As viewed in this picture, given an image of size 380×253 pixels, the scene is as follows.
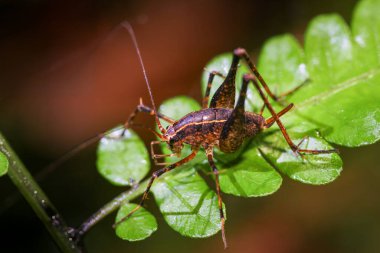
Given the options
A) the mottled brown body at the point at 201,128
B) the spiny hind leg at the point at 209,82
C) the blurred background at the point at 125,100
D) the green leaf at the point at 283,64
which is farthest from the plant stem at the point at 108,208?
the blurred background at the point at 125,100

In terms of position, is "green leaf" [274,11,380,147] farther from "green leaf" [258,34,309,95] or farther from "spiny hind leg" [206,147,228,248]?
"spiny hind leg" [206,147,228,248]

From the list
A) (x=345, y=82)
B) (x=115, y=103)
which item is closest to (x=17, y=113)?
(x=115, y=103)

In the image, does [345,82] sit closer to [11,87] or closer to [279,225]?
[279,225]

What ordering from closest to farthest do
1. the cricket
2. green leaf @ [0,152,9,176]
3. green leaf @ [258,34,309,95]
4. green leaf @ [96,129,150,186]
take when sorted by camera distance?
green leaf @ [0,152,9,176] → the cricket → green leaf @ [96,129,150,186] → green leaf @ [258,34,309,95]

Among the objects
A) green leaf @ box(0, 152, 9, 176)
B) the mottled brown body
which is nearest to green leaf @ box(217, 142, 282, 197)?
the mottled brown body

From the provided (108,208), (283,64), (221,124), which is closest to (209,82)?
(221,124)
